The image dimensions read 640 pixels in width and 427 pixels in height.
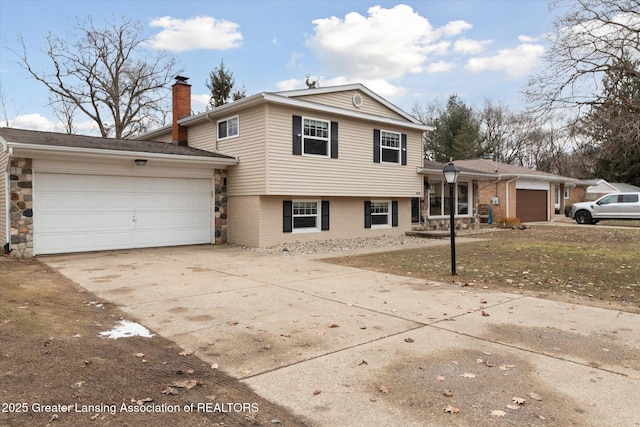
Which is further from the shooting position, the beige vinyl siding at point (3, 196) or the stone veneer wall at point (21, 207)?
the beige vinyl siding at point (3, 196)

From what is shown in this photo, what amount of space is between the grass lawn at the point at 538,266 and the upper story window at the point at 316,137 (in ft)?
14.7

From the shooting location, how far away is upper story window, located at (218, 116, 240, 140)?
47.6 ft

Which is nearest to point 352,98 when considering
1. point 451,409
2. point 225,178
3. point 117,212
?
point 225,178

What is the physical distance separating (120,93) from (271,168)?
21.5m

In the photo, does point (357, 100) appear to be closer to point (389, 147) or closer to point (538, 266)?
point (389, 147)

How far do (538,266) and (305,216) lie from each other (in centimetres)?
764

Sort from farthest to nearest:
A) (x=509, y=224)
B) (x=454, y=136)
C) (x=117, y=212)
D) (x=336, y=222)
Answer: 1. (x=454, y=136)
2. (x=509, y=224)
3. (x=336, y=222)
4. (x=117, y=212)

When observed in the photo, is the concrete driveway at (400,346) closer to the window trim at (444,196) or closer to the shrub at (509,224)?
the window trim at (444,196)

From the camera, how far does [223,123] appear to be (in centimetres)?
1511

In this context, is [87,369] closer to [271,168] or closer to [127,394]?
[127,394]

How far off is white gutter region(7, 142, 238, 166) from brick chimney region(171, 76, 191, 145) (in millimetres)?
3845

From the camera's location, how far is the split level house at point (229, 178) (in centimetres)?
1127

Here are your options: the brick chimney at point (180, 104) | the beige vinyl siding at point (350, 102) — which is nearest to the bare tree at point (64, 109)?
the brick chimney at point (180, 104)

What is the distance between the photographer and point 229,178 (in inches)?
583
